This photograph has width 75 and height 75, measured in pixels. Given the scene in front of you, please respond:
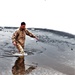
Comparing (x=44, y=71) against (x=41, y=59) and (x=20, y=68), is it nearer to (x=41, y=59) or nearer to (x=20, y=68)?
(x=20, y=68)

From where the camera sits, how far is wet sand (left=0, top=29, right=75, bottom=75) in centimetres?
792

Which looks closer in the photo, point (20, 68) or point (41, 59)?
point (20, 68)

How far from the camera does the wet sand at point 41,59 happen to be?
7916 millimetres

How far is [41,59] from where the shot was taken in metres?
9.73

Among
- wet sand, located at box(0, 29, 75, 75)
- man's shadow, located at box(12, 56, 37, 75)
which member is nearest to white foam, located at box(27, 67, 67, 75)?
wet sand, located at box(0, 29, 75, 75)

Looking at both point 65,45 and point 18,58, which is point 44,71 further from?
point 65,45

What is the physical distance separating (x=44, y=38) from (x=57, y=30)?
3.10 m

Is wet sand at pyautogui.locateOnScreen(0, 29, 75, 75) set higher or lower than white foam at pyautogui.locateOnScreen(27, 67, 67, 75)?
higher

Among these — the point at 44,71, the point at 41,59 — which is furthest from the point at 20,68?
the point at 41,59

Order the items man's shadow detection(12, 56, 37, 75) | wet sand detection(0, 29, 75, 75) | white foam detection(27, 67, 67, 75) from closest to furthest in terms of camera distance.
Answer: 1. man's shadow detection(12, 56, 37, 75)
2. white foam detection(27, 67, 67, 75)
3. wet sand detection(0, 29, 75, 75)

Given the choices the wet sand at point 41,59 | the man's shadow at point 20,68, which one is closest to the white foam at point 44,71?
the wet sand at point 41,59

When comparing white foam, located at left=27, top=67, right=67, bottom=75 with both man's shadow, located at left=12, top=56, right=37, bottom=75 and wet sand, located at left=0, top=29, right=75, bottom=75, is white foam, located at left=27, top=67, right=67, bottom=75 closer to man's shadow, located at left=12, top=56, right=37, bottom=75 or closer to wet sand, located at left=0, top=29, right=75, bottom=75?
wet sand, located at left=0, top=29, right=75, bottom=75

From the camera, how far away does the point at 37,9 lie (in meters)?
26.4

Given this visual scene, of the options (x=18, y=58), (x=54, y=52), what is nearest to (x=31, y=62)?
(x=18, y=58)
